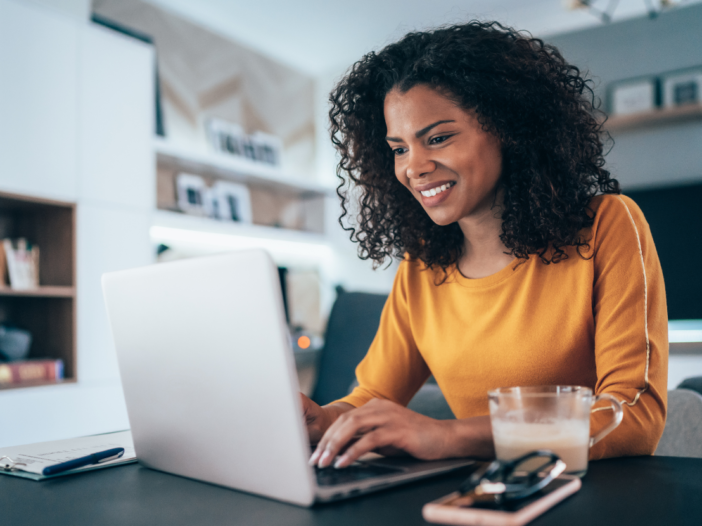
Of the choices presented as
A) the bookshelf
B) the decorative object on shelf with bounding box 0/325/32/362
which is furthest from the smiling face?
the decorative object on shelf with bounding box 0/325/32/362

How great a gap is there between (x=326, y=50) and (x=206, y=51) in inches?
36.9

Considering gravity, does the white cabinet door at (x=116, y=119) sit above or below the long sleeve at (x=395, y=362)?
above

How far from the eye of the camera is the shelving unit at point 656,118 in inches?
135

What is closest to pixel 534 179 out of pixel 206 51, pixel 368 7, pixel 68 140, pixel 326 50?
pixel 68 140

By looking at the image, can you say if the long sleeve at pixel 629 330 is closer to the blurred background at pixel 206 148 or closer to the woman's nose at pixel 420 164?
the woman's nose at pixel 420 164

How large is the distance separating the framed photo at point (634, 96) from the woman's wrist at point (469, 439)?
3458 millimetres

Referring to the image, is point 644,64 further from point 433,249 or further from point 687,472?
point 687,472

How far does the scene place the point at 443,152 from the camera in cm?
109

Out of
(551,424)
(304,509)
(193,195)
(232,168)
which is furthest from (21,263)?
(551,424)

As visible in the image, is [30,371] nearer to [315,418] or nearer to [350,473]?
[315,418]

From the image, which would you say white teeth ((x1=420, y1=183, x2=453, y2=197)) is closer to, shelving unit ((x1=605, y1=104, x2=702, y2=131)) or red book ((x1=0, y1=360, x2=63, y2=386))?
red book ((x1=0, y1=360, x2=63, y2=386))

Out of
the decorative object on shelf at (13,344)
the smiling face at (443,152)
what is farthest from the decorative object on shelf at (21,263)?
the smiling face at (443,152)

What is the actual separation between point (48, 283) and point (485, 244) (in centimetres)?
220

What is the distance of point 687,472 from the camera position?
66 cm
